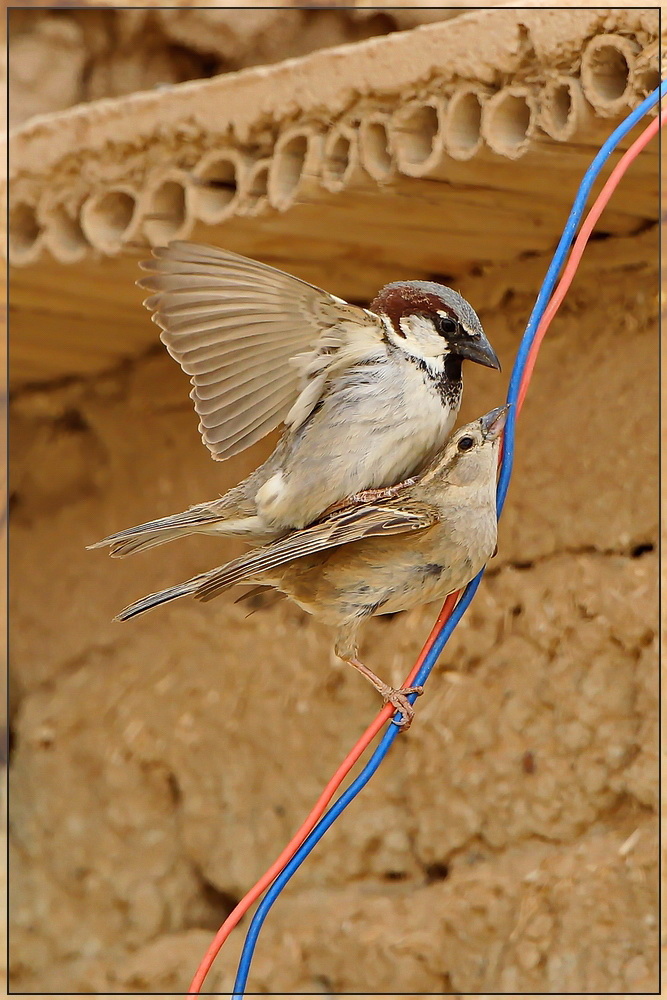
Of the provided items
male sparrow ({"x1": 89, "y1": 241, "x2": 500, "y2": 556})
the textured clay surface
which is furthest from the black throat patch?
the textured clay surface

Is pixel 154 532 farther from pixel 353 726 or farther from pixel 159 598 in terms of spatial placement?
pixel 353 726

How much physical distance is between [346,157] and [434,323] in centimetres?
58

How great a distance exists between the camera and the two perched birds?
5.72 feet

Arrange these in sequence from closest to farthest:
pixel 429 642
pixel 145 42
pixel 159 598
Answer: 1. pixel 429 642
2. pixel 159 598
3. pixel 145 42

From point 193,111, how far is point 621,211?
80 centimetres

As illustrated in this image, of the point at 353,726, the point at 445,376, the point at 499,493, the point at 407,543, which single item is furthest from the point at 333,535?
the point at 353,726

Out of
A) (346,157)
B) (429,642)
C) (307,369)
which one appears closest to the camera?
(429,642)

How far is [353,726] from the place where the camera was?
9.66 ft

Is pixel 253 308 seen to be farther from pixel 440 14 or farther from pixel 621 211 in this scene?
pixel 440 14

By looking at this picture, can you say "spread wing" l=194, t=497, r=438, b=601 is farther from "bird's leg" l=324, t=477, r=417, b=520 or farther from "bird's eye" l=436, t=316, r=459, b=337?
"bird's eye" l=436, t=316, r=459, b=337

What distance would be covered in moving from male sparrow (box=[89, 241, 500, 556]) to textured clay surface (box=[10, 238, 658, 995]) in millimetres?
794

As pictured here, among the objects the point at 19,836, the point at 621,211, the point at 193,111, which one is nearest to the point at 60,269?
the point at 193,111

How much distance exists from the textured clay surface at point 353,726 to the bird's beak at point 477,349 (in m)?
0.79

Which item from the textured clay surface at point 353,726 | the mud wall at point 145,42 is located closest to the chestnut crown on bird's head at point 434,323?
the textured clay surface at point 353,726
